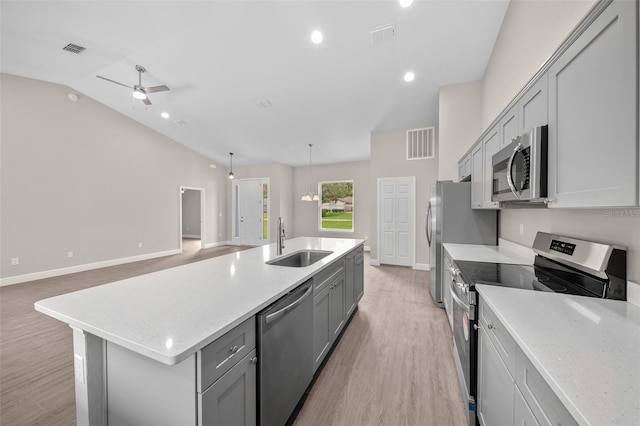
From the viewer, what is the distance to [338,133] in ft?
18.5

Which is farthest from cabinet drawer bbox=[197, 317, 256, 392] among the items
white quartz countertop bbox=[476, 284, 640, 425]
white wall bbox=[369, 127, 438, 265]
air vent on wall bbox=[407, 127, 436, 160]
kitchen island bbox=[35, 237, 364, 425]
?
air vent on wall bbox=[407, 127, 436, 160]

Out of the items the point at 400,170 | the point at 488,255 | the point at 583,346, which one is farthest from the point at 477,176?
the point at 400,170

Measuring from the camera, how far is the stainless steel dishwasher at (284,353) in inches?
47.3

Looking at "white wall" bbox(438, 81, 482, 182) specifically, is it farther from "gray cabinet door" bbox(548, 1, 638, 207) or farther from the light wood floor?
"gray cabinet door" bbox(548, 1, 638, 207)

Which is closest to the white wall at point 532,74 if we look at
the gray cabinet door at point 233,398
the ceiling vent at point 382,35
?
the ceiling vent at point 382,35

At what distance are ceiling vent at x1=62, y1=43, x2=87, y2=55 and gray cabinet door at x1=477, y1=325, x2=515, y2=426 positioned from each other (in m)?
5.84

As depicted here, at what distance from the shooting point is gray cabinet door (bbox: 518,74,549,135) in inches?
49.7

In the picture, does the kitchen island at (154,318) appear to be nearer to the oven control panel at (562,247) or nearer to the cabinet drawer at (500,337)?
the cabinet drawer at (500,337)

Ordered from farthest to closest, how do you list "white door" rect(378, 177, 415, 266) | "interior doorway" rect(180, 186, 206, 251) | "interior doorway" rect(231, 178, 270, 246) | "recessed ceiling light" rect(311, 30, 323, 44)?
1. "interior doorway" rect(180, 186, 206, 251)
2. "interior doorway" rect(231, 178, 270, 246)
3. "white door" rect(378, 177, 415, 266)
4. "recessed ceiling light" rect(311, 30, 323, 44)

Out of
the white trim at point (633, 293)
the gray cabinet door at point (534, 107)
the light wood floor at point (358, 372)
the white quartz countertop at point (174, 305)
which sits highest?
the gray cabinet door at point (534, 107)

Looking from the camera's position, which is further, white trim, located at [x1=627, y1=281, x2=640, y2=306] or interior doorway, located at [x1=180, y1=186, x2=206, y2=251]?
interior doorway, located at [x1=180, y1=186, x2=206, y2=251]

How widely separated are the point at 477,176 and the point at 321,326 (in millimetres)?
2294

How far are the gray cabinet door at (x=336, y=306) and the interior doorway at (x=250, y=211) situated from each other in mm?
6023

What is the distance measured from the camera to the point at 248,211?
340 inches
